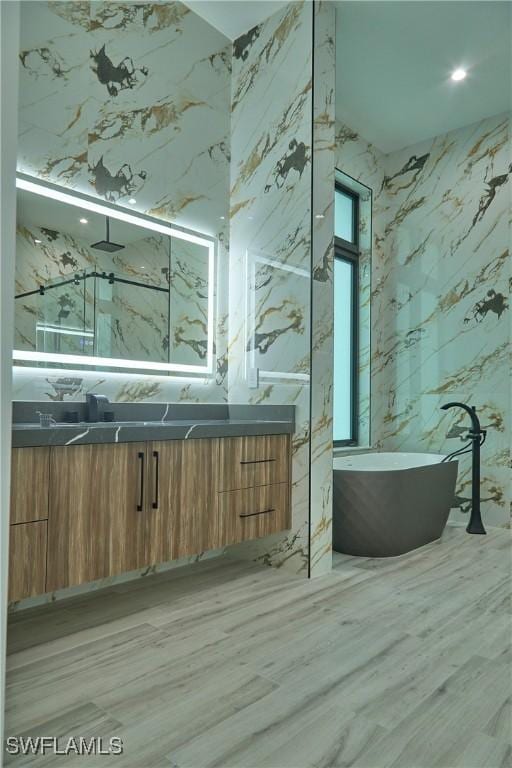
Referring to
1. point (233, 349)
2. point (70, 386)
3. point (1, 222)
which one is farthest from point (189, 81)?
point (1, 222)

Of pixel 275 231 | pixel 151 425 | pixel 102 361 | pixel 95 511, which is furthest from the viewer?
pixel 275 231

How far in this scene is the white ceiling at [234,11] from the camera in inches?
123

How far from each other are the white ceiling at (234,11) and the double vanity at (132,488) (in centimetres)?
236

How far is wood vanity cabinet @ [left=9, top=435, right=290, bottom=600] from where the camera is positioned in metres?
1.89

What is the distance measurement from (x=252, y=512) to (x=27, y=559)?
121 cm

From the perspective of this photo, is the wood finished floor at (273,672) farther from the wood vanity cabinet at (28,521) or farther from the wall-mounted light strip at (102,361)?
the wall-mounted light strip at (102,361)

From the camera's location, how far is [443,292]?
4609mm

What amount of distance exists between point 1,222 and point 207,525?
178 cm

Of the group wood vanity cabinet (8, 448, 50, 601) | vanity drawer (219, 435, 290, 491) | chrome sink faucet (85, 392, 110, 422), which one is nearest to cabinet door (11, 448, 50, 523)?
wood vanity cabinet (8, 448, 50, 601)

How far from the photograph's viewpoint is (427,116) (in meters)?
4.42

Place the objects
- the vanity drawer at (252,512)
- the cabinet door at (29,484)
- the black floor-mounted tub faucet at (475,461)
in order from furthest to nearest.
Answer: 1. the black floor-mounted tub faucet at (475,461)
2. the vanity drawer at (252,512)
3. the cabinet door at (29,484)

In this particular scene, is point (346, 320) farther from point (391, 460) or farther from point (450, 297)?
point (391, 460)

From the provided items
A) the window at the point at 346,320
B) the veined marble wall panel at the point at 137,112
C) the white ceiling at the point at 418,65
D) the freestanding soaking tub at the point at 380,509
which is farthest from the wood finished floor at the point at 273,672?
the white ceiling at the point at 418,65

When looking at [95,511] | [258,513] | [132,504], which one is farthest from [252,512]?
[95,511]
